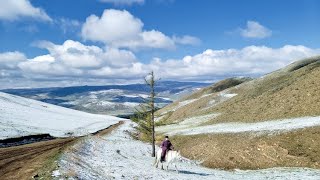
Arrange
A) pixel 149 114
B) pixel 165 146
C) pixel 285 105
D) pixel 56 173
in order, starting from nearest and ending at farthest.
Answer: pixel 56 173 < pixel 165 146 < pixel 149 114 < pixel 285 105

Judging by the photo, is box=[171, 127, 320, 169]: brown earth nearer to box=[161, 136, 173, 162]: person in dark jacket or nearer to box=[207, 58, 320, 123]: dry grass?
box=[207, 58, 320, 123]: dry grass

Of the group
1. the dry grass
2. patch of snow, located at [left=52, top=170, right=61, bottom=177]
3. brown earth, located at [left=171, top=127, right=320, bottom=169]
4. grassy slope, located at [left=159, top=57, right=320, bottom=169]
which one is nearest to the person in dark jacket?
patch of snow, located at [left=52, top=170, right=61, bottom=177]

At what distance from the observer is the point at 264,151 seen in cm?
4869

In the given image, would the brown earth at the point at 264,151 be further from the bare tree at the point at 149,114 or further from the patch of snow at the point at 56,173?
the patch of snow at the point at 56,173

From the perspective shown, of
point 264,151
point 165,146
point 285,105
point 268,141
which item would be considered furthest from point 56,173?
point 285,105

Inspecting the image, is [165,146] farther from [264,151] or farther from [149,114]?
[149,114]

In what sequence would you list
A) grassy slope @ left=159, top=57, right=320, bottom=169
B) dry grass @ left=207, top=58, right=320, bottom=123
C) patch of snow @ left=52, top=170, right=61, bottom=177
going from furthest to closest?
dry grass @ left=207, top=58, right=320, bottom=123
grassy slope @ left=159, top=57, right=320, bottom=169
patch of snow @ left=52, top=170, right=61, bottom=177

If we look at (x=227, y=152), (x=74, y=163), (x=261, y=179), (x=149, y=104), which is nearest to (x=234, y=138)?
(x=227, y=152)

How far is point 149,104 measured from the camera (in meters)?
57.1

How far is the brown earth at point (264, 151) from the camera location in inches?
1786

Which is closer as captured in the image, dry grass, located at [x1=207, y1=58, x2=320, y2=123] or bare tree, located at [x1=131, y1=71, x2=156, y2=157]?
bare tree, located at [x1=131, y1=71, x2=156, y2=157]

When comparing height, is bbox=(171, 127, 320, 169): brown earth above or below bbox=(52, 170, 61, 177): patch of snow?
below

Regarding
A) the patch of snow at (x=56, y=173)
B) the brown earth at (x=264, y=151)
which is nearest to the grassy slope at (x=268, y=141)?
the brown earth at (x=264, y=151)

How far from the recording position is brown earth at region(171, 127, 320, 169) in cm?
4538
